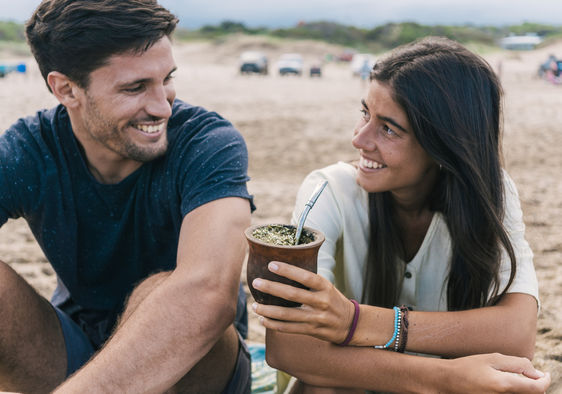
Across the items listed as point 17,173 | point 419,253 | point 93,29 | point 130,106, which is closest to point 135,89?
point 130,106

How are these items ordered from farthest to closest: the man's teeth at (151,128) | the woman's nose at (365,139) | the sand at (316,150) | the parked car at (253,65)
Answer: the parked car at (253,65)
the sand at (316,150)
the man's teeth at (151,128)
the woman's nose at (365,139)

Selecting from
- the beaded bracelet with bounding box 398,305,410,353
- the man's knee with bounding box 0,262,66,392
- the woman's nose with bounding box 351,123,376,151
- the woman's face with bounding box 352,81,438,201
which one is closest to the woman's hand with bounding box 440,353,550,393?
the beaded bracelet with bounding box 398,305,410,353

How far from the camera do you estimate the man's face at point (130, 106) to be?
2.19 meters

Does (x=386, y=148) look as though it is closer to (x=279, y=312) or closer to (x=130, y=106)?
(x=279, y=312)

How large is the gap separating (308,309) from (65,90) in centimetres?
143

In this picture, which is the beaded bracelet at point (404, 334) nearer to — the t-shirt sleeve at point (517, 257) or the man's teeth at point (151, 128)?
the t-shirt sleeve at point (517, 257)

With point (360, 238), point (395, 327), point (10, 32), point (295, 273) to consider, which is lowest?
point (10, 32)

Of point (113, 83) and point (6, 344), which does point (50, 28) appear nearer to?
point (113, 83)

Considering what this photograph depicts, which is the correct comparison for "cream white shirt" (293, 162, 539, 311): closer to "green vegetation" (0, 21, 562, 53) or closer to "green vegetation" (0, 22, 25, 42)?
"green vegetation" (0, 21, 562, 53)

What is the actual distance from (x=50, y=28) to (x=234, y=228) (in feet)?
3.72

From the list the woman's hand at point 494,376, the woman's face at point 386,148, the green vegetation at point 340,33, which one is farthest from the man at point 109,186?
the green vegetation at point 340,33

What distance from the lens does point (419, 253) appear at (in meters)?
2.23

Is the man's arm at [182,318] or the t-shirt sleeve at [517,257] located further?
the t-shirt sleeve at [517,257]

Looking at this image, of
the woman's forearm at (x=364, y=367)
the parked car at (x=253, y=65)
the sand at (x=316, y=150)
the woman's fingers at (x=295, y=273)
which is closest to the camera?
the woman's fingers at (x=295, y=273)
